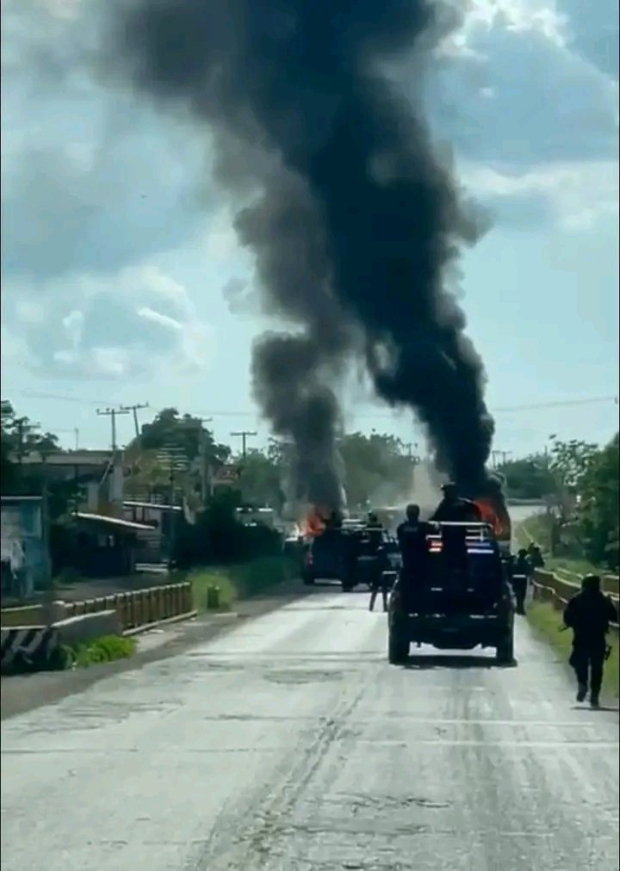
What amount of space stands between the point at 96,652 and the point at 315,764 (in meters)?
6.03

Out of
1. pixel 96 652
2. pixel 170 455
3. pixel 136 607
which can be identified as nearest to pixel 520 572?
pixel 170 455

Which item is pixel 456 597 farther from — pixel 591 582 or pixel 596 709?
pixel 596 709

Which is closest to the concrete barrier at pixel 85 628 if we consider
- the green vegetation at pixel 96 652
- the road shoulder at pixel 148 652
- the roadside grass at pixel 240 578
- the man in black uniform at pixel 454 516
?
the green vegetation at pixel 96 652

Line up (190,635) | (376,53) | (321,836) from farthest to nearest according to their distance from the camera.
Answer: (190,635) → (321,836) → (376,53)

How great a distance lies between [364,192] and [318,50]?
0.51 metres

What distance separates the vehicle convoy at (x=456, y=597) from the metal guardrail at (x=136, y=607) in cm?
117

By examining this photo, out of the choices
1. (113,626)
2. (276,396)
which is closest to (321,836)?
(113,626)

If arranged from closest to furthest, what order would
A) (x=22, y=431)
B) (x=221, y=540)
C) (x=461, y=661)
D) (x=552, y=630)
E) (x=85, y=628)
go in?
(x=22, y=431), (x=221, y=540), (x=85, y=628), (x=461, y=661), (x=552, y=630)

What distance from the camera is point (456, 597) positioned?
674 centimetres

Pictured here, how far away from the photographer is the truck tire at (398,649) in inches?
291

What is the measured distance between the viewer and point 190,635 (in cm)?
1095

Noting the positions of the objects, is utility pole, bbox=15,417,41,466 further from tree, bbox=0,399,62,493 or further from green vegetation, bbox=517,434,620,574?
green vegetation, bbox=517,434,620,574

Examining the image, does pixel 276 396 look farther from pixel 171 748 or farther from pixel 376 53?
pixel 171 748

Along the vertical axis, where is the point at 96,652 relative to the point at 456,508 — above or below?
below
